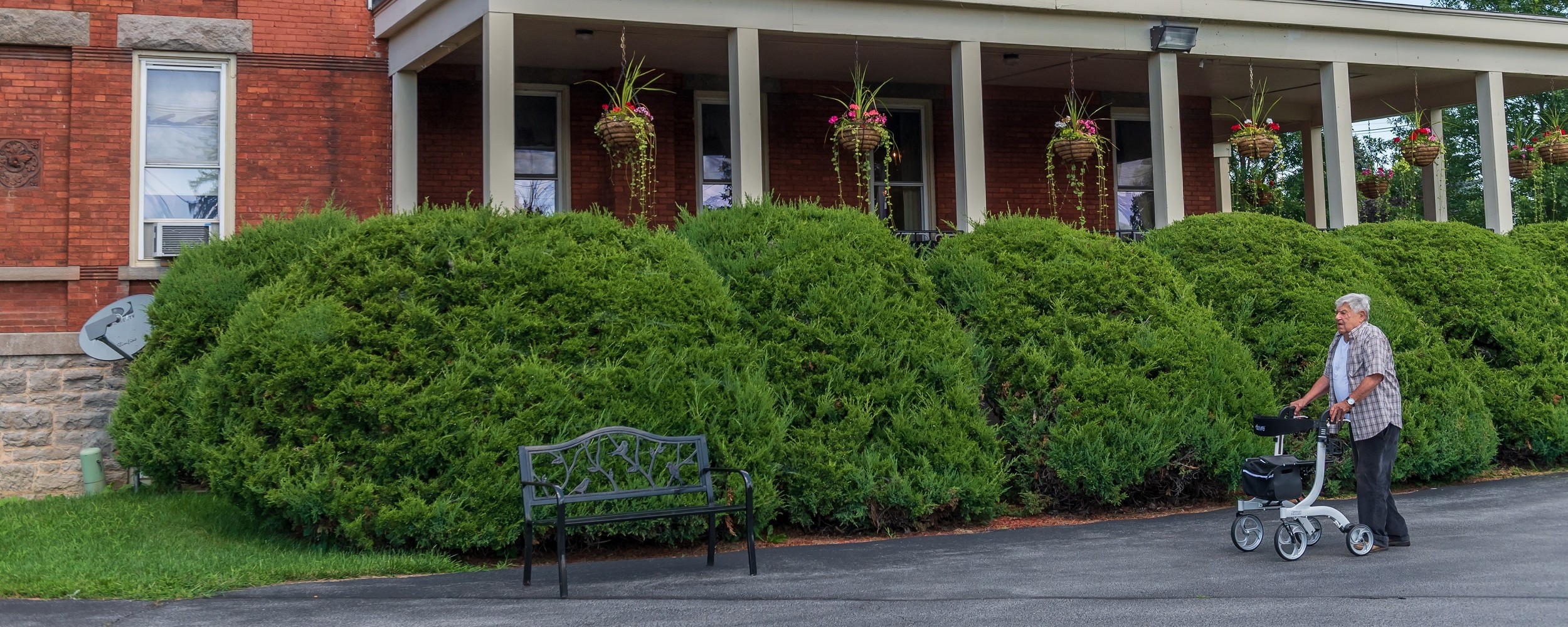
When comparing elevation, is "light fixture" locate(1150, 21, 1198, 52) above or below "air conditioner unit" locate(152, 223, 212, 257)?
above

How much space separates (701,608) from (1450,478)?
7.92m

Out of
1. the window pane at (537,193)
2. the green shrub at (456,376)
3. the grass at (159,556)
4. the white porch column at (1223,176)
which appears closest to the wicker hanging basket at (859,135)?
the green shrub at (456,376)

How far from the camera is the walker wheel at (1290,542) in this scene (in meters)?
7.38

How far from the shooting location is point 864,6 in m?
12.2

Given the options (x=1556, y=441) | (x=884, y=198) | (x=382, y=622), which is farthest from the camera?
(x=884, y=198)

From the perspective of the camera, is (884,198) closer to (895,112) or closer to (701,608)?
(895,112)

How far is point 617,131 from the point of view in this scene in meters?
11.2

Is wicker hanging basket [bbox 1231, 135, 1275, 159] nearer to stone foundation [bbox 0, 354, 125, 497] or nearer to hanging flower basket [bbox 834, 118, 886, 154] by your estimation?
hanging flower basket [bbox 834, 118, 886, 154]

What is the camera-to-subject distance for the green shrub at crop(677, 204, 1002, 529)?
8719 millimetres

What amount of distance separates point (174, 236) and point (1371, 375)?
10362 millimetres

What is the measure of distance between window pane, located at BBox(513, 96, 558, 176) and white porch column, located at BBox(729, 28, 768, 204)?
3.47 metres

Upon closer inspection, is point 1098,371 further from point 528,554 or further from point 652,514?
point 528,554

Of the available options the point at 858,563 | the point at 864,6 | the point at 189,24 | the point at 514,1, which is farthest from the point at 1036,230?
the point at 189,24

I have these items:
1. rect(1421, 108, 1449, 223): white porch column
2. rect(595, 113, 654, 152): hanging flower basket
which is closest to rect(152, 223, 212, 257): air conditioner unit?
rect(595, 113, 654, 152): hanging flower basket
